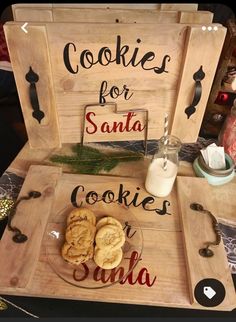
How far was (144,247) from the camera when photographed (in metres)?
0.63

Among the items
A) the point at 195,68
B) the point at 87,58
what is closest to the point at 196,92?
the point at 195,68

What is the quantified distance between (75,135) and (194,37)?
366 mm

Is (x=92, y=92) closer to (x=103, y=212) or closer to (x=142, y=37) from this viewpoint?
(x=142, y=37)

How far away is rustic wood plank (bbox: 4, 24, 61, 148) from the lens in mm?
622

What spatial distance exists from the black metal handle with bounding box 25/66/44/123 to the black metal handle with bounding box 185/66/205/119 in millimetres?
357

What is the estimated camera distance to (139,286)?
58 centimetres

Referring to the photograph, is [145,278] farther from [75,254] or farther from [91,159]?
[91,159]

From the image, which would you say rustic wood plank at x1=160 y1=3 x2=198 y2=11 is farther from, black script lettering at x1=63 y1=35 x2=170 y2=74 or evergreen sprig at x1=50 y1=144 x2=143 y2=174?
evergreen sprig at x1=50 y1=144 x2=143 y2=174

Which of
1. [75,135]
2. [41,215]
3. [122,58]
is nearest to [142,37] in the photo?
[122,58]

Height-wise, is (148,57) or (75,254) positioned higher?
(148,57)

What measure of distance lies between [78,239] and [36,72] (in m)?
0.37

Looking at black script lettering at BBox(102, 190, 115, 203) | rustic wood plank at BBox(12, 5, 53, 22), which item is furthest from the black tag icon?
rustic wood plank at BBox(12, 5, 53, 22)

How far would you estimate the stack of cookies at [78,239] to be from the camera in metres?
0.58

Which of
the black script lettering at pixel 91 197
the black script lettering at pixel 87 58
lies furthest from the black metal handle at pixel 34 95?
the black script lettering at pixel 91 197
